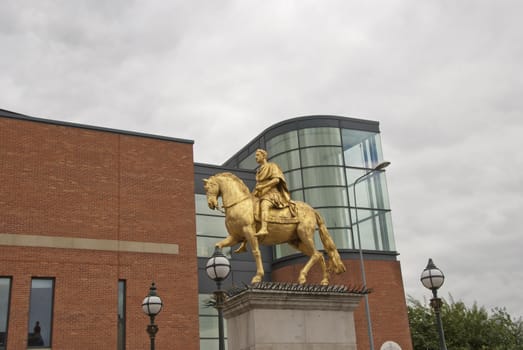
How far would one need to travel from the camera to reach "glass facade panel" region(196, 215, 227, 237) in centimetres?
3525

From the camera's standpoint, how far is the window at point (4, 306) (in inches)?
1032

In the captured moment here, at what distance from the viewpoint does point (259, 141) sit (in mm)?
40781

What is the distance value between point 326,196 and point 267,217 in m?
21.5

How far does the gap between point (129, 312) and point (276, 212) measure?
602 inches

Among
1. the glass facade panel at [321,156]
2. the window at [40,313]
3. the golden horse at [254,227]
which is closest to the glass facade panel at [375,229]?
the glass facade panel at [321,156]

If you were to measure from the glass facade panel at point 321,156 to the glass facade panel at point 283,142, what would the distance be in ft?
2.83

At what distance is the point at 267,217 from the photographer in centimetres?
1557

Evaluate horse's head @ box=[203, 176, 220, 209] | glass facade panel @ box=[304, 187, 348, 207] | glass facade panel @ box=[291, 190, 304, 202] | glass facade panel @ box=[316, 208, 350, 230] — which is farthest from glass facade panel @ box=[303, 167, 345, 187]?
horse's head @ box=[203, 176, 220, 209]

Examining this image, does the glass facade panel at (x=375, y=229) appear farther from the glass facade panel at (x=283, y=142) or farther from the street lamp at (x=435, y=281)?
the street lamp at (x=435, y=281)

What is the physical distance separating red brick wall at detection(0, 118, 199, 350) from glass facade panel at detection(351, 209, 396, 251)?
34.1 ft

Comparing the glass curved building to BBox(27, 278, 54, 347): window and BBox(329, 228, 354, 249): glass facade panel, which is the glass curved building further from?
BBox(27, 278, 54, 347): window

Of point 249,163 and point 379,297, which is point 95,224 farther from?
point 379,297

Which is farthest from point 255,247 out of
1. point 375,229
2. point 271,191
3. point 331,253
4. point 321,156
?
point 321,156

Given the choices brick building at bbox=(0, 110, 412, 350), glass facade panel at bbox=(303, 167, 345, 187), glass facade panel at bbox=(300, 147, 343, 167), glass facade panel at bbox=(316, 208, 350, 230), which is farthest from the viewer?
glass facade panel at bbox=(300, 147, 343, 167)
